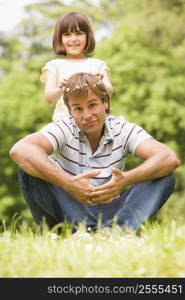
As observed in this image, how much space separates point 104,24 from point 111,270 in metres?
17.6

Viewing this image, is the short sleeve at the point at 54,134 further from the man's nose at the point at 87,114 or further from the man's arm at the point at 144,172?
the man's arm at the point at 144,172

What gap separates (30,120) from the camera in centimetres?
1744

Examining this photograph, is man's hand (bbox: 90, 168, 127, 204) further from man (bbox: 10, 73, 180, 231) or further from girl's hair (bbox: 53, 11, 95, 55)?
girl's hair (bbox: 53, 11, 95, 55)

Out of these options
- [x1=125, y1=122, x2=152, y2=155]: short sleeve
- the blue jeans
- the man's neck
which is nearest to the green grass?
the blue jeans

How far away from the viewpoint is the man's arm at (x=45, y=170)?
11.3ft

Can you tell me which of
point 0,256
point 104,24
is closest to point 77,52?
point 0,256

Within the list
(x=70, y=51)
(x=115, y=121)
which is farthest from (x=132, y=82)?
(x=115, y=121)

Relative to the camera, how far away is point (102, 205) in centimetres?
372

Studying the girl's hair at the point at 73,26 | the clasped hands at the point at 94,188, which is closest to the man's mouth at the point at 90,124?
the clasped hands at the point at 94,188

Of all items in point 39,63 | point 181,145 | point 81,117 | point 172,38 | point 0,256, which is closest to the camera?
point 0,256

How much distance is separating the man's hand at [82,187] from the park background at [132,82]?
11.6m

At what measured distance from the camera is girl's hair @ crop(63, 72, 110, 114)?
356 cm

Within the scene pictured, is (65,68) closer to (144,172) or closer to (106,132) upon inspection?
(106,132)

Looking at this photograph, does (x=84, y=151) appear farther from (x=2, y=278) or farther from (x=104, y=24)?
(x=104, y=24)
